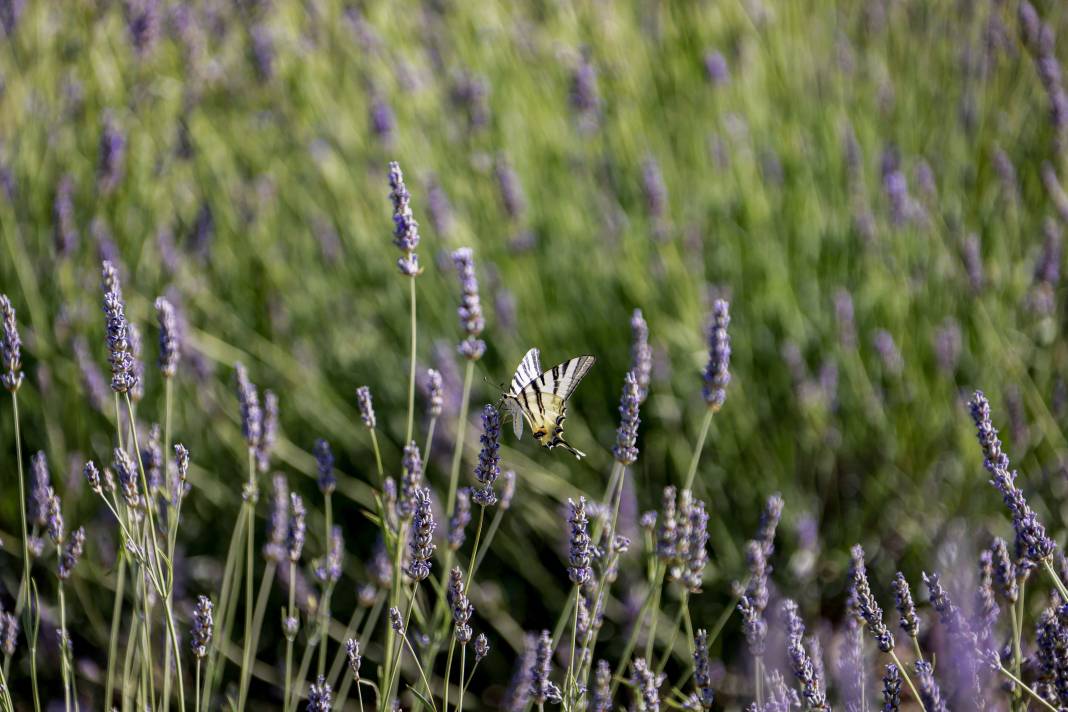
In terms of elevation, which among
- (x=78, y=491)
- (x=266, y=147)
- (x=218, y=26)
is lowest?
(x=78, y=491)

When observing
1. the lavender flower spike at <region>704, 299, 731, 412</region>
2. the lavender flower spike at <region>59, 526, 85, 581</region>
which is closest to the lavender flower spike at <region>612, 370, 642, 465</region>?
Answer: the lavender flower spike at <region>704, 299, 731, 412</region>

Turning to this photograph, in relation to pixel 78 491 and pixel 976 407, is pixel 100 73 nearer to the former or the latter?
pixel 78 491

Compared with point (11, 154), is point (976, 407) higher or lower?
lower

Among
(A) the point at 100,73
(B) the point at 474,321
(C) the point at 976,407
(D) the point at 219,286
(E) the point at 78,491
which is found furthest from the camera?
(A) the point at 100,73

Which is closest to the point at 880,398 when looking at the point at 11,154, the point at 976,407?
the point at 976,407

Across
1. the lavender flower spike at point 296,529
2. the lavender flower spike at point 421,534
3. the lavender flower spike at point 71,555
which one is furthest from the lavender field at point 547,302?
the lavender flower spike at point 421,534

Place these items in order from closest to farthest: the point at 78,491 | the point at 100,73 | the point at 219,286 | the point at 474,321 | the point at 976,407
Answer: the point at 976,407, the point at 474,321, the point at 78,491, the point at 219,286, the point at 100,73

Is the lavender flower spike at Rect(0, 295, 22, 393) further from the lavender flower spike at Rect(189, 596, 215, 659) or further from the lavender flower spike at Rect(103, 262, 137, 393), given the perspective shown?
the lavender flower spike at Rect(189, 596, 215, 659)

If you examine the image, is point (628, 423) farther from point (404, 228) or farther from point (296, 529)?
point (296, 529)
